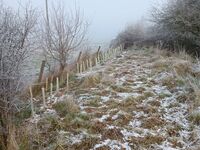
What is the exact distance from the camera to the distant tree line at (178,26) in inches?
745

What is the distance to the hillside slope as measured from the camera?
745 cm

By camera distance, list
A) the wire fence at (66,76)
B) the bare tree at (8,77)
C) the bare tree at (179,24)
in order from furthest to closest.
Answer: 1. the bare tree at (179,24)
2. the wire fence at (66,76)
3. the bare tree at (8,77)

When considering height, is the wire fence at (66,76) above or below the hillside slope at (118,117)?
above

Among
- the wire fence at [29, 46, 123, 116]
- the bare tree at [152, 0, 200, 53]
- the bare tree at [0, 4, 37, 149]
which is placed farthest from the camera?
the bare tree at [152, 0, 200, 53]

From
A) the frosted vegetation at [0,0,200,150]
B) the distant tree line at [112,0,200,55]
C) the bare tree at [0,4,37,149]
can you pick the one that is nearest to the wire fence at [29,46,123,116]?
the frosted vegetation at [0,0,200,150]

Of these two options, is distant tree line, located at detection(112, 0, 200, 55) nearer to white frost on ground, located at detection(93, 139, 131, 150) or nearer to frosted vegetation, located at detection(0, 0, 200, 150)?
frosted vegetation, located at detection(0, 0, 200, 150)

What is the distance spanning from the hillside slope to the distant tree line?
726 centimetres

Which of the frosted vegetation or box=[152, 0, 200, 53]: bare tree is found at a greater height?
box=[152, 0, 200, 53]: bare tree

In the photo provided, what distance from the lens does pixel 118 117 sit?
8867 millimetres

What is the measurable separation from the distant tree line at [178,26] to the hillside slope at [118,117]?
23.8ft

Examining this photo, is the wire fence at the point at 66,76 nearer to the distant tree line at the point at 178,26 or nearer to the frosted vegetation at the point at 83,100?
the frosted vegetation at the point at 83,100

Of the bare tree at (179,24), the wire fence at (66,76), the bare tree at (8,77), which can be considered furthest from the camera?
the bare tree at (179,24)

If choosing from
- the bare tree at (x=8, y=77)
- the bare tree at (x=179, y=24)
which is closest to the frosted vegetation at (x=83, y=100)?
the bare tree at (x=8, y=77)

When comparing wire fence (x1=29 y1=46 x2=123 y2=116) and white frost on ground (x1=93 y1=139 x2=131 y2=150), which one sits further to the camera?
wire fence (x1=29 y1=46 x2=123 y2=116)
